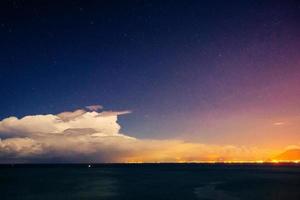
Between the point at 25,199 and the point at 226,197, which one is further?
the point at 25,199

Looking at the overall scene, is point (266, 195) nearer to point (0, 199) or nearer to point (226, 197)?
point (226, 197)

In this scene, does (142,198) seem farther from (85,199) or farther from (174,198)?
(85,199)

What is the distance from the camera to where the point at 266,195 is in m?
52.8

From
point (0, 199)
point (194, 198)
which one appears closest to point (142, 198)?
point (194, 198)

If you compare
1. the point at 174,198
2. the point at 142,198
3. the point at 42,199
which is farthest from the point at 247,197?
the point at 42,199

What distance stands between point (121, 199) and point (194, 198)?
40.2 ft

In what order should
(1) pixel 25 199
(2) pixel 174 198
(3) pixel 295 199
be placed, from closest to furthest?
(3) pixel 295 199
(2) pixel 174 198
(1) pixel 25 199

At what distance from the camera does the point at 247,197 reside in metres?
50.8

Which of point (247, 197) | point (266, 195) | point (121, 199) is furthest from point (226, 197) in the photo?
point (121, 199)

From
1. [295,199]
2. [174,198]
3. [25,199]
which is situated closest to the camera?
[295,199]

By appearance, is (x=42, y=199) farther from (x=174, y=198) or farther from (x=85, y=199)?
(x=174, y=198)

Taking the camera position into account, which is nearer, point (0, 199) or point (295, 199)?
point (295, 199)

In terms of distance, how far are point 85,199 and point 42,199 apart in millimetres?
7596

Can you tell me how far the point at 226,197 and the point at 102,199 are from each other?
66.8 ft
